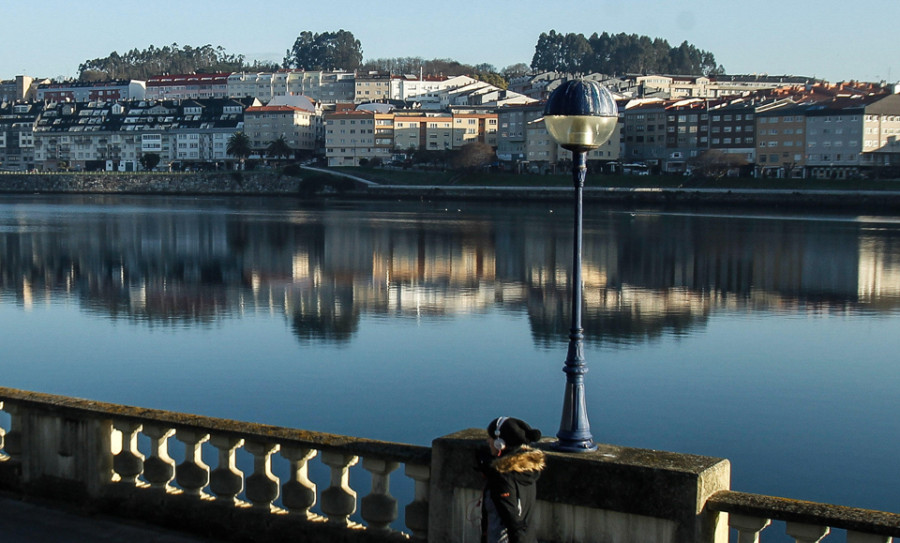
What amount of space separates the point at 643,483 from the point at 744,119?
9522cm

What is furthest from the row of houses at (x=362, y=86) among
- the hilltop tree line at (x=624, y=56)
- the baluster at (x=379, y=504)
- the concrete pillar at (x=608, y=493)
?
the concrete pillar at (x=608, y=493)

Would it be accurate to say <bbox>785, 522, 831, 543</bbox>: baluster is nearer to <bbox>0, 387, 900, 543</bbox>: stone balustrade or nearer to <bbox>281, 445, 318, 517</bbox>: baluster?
<bbox>0, 387, 900, 543</bbox>: stone balustrade

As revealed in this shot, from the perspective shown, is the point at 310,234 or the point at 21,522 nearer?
the point at 21,522

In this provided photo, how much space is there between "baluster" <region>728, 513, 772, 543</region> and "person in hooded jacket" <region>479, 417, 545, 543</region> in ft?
2.88

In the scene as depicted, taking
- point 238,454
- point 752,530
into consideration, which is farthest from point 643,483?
point 238,454

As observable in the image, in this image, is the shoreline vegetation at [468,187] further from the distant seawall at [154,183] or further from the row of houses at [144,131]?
the row of houses at [144,131]

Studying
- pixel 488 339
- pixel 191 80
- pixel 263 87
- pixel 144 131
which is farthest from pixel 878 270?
pixel 191 80

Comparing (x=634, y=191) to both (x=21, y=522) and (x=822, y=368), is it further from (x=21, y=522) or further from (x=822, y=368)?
(x=21, y=522)

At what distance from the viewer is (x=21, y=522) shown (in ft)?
20.2

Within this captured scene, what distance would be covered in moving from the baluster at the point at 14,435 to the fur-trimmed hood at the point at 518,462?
312 centimetres

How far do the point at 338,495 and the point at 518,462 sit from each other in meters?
1.39

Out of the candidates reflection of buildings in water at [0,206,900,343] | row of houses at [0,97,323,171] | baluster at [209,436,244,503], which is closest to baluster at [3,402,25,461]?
baluster at [209,436,244,503]

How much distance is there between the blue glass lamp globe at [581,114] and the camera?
603cm

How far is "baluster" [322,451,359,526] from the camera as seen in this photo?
574 cm
